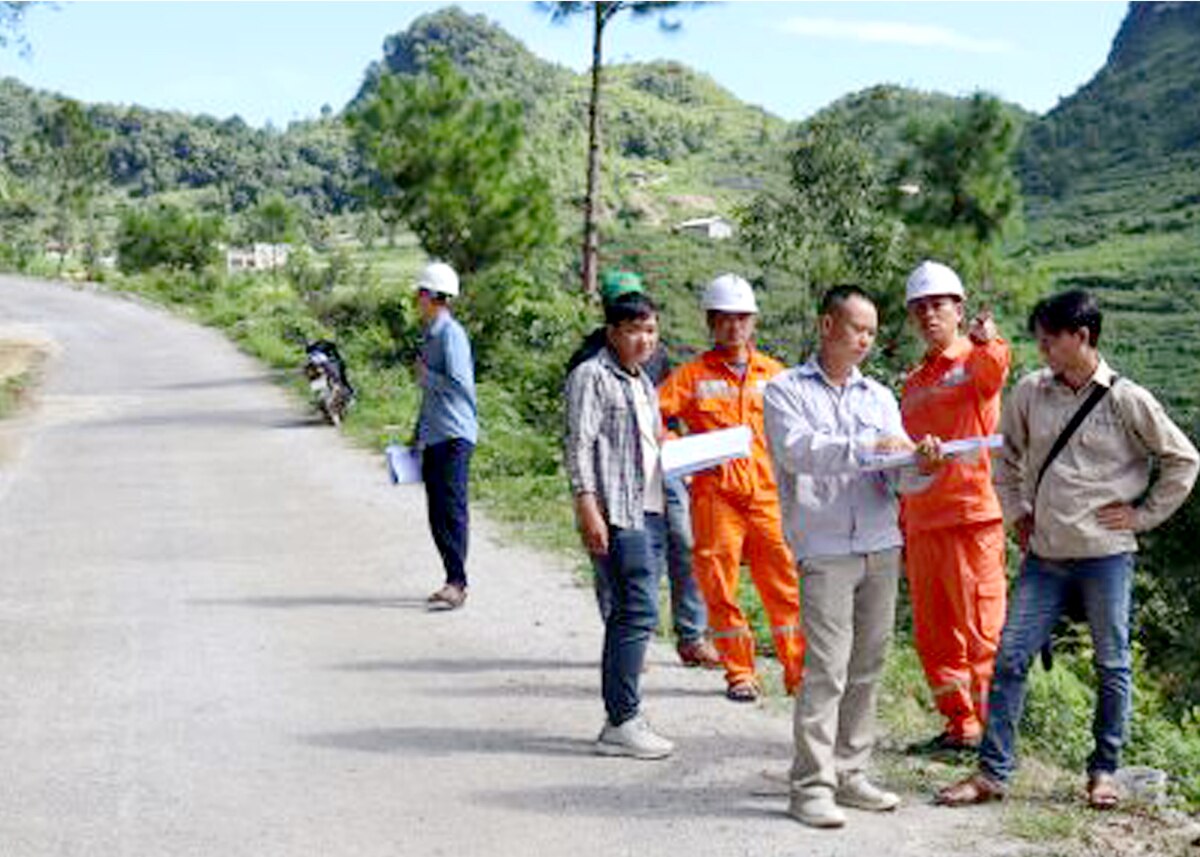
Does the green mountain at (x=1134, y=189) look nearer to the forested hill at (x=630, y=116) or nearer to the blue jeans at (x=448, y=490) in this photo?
the forested hill at (x=630, y=116)

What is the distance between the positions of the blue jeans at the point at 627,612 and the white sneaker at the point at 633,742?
0.22 feet

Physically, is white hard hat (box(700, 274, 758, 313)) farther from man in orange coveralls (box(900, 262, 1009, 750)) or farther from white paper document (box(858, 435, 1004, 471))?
white paper document (box(858, 435, 1004, 471))

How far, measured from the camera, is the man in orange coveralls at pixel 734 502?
6109 millimetres

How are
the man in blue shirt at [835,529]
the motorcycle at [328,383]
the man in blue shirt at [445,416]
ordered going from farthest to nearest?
the motorcycle at [328,383]
the man in blue shirt at [445,416]
the man in blue shirt at [835,529]

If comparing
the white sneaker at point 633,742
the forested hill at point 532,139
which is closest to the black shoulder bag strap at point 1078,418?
the white sneaker at point 633,742

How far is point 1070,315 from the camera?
4777 mm

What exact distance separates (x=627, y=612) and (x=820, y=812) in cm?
105

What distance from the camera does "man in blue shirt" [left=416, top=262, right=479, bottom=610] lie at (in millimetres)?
7777

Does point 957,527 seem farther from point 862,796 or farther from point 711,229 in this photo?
point 711,229

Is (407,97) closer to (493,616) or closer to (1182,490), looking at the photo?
(493,616)

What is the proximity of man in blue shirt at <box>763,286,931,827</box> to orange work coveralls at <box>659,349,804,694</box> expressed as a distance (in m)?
1.20

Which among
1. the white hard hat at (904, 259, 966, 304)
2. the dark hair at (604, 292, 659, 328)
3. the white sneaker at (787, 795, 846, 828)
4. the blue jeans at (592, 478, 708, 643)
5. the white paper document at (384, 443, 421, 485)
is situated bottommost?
the white sneaker at (787, 795, 846, 828)

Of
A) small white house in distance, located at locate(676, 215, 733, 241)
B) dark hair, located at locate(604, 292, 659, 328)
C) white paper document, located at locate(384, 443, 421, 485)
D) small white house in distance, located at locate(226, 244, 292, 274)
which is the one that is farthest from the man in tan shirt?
small white house in distance, located at locate(226, 244, 292, 274)

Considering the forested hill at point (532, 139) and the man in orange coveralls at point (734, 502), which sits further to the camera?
the forested hill at point (532, 139)
